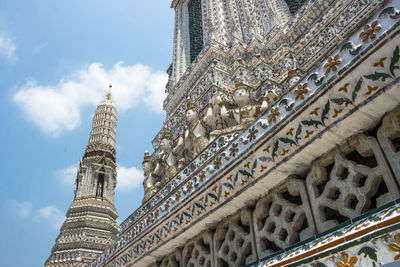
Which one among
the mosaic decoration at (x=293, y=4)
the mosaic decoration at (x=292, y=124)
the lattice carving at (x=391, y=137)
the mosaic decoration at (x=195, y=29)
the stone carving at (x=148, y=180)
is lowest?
the lattice carving at (x=391, y=137)

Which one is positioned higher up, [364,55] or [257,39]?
[257,39]

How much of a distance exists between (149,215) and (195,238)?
3.08ft

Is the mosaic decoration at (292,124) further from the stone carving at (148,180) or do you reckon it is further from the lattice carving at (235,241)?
the stone carving at (148,180)

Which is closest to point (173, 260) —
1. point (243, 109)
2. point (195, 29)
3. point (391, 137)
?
point (243, 109)

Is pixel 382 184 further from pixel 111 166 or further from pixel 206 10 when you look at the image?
pixel 111 166

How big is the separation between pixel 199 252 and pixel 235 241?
0.59 m

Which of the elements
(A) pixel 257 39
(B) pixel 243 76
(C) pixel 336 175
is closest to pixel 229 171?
(C) pixel 336 175

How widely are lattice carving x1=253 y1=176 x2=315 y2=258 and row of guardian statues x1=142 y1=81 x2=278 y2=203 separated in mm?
1608

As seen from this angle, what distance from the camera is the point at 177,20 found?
1229 centimetres

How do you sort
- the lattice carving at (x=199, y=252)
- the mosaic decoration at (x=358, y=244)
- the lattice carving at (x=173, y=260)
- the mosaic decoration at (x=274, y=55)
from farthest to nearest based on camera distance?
the mosaic decoration at (x=274, y=55) < the lattice carving at (x=173, y=260) < the lattice carving at (x=199, y=252) < the mosaic decoration at (x=358, y=244)

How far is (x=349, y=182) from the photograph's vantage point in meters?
2.69

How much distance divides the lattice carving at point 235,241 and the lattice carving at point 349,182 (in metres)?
0.78

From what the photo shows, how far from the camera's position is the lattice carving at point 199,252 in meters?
3.79

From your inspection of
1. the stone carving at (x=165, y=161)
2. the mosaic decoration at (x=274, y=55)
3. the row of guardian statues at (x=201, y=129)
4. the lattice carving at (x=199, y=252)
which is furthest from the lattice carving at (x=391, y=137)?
the stone carving at (x=165, y=161)
